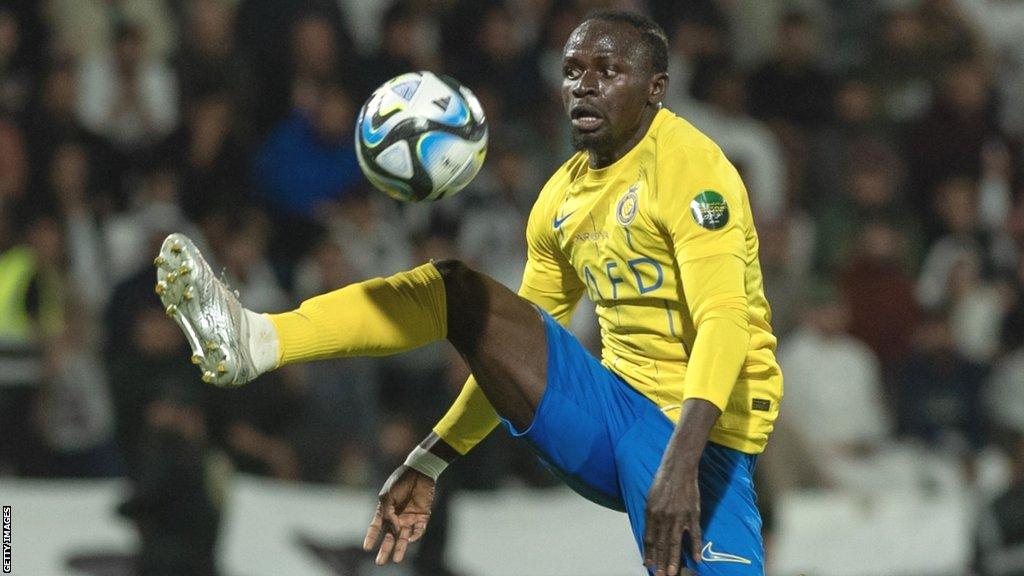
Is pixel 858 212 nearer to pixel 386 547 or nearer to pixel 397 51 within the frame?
pixel 397 51

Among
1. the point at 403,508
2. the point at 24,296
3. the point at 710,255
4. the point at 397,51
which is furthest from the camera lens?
the point at 397,51

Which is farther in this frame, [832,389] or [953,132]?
[953,132]

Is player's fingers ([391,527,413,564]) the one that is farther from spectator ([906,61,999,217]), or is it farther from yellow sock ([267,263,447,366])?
spectator ([906,61,999,217])

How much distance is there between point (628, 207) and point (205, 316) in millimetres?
1240

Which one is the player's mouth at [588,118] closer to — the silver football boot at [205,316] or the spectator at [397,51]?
the silver football boot at [205,316]

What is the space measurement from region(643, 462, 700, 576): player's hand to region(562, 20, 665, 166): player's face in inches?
41.2

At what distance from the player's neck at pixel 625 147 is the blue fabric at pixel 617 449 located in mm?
548

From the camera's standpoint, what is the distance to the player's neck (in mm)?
4789

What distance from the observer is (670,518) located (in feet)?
13.7

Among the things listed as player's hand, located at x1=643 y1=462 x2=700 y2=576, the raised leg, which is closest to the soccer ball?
the raised leg

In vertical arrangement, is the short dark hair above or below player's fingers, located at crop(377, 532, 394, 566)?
above

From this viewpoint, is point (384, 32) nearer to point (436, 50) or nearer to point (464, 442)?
point (436, 50)

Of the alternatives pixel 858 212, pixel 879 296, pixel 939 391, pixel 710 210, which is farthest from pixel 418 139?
pixel 858 212

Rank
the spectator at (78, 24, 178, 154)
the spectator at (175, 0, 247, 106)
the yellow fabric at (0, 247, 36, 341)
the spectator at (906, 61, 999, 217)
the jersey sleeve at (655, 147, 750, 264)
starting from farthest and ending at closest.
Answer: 1. the spectator at (906, 61, 999, 217)
2. the spectator at (175, 0, 247, 106)
3. the spectator at (78, 24, 178, 154)
4. the yellow fabric at (0, 247, 36, 341)
5. the jersey sleeve at (655, 147, 750, 264)
